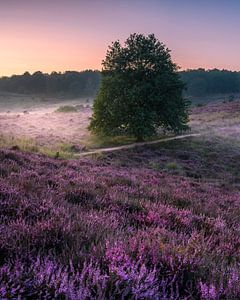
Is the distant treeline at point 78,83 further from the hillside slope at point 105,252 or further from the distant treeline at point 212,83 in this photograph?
the hillside slope at point 105,252

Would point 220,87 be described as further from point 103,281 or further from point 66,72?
point 103,281

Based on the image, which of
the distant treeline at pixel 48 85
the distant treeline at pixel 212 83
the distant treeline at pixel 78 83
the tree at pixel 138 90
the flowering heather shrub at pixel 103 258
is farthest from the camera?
the distant treeline at pixel 212 83

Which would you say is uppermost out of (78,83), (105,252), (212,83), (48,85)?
(105,252)

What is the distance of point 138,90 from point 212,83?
151363 millimetres

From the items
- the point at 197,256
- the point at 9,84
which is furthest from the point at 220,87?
the point at 197,256

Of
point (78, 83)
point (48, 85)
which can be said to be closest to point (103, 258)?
point (48, 85)

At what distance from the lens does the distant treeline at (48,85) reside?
165 m

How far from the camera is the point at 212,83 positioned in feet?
587

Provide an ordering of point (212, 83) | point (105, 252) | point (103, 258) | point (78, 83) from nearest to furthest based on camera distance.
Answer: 1. point (103, 258)
2. point (105, 252)
3. point (78, 83)
4. point (212, 83)

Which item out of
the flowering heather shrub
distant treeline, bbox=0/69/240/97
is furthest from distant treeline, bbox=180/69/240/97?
the flowering heather shrub

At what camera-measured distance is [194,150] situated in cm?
3409

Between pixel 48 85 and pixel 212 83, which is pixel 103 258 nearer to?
pixel 48 85

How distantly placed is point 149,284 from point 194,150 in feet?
105

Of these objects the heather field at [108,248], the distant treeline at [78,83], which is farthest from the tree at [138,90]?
the distant treeline at [78,83]
